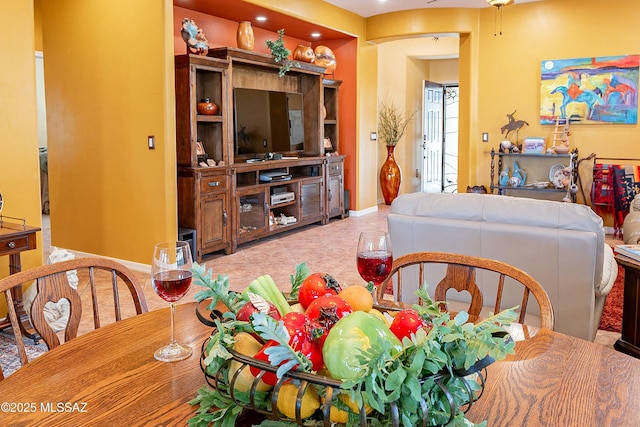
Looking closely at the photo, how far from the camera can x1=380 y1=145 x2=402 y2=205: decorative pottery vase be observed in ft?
31.2

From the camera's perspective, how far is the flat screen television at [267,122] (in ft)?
20.6

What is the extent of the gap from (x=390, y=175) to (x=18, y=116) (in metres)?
6.66

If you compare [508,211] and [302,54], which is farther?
[302,54]

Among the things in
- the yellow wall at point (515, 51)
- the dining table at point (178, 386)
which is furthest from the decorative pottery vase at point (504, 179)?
the dining table at point (178, 386)

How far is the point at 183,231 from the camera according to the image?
5348mm

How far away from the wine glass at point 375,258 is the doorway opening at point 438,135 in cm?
1000

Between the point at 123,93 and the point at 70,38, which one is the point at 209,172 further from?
the point at 70,38

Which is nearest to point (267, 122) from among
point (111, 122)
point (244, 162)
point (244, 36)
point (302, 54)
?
point (244, 162)

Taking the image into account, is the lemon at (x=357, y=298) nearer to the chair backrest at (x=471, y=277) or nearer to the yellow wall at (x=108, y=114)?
the chair backrest at (x=471, y=277)

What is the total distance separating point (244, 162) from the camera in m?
6.39

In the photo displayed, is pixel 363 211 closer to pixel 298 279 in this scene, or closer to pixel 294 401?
pixel 298 279

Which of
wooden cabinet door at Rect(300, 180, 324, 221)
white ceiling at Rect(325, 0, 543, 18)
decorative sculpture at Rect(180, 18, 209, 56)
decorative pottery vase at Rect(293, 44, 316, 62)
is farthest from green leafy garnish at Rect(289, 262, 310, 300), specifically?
white ceiling at Rect(325, 0, 543, 18)

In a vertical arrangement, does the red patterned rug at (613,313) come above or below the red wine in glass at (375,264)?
below

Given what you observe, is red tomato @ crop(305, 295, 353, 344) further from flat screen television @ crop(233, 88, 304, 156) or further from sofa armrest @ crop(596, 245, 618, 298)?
flat screen television @ crop(233, 88, 304, 156)
